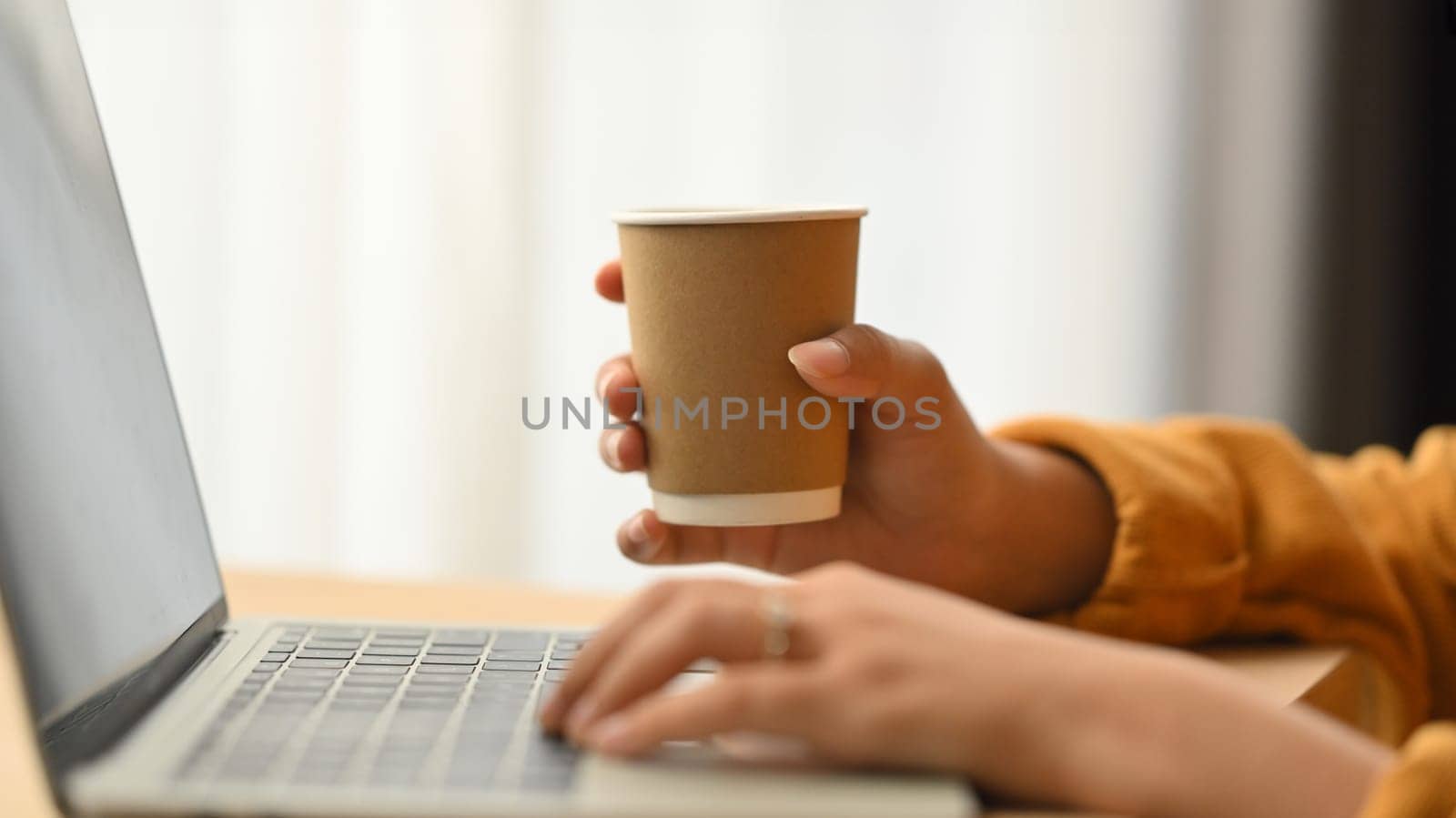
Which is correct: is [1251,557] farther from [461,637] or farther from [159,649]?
[159,649]

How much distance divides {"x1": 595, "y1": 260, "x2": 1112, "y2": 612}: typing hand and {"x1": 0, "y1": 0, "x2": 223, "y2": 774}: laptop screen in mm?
248

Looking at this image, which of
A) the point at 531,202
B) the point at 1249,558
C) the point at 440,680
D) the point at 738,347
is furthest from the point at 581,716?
the point at 531,202

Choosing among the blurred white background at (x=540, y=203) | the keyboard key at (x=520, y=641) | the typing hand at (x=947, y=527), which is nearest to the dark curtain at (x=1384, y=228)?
the blurred white background at (x=540, y=203)

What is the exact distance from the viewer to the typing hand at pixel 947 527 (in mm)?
843

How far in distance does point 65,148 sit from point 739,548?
1.44 ft

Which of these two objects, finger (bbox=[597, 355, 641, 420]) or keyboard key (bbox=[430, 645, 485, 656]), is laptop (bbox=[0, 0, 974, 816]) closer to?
keyboard key (bbox=[430, 645, 485, 656])

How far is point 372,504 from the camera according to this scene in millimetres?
1773

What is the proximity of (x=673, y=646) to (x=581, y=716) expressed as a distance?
0.13ft

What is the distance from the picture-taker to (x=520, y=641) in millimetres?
690

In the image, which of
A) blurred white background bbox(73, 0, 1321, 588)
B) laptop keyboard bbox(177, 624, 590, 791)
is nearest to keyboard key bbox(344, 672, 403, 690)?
laptop keyboard bbox(177, 624, 590, 791)

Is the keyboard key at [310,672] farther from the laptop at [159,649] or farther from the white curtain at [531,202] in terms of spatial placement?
the white curtain at [531,202]

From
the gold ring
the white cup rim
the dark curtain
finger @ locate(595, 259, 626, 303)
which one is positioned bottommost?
the dark curtain

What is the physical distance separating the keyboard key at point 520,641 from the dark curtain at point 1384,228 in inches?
67.2

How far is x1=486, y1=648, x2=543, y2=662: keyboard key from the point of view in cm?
65
